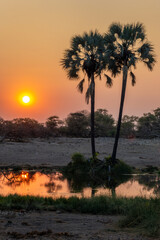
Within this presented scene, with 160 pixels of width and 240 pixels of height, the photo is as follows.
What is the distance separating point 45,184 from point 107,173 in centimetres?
792

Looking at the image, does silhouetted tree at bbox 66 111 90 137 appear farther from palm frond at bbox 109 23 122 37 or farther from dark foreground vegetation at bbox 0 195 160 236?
dark foreground vegetation at bbox 0 195 160 236

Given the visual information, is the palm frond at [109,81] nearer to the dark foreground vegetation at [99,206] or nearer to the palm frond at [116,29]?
the palm frond at [116,29]

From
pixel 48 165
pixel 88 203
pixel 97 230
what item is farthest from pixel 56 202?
pixel 48 165

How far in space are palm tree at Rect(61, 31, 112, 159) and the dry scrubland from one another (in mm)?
5555

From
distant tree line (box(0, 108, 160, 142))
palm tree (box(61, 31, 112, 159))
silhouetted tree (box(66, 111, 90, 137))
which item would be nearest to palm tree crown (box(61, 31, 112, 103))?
palm tree (box(61, 31, 112, 159))

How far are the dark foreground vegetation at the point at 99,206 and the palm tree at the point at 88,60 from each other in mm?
16612

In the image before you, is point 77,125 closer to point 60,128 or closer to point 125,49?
point 60,128

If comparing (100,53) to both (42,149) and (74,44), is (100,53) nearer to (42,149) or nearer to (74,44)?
(74,44)

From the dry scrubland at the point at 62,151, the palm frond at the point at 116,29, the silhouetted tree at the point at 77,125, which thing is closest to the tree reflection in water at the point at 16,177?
the dry scrubland at the point at 62,151

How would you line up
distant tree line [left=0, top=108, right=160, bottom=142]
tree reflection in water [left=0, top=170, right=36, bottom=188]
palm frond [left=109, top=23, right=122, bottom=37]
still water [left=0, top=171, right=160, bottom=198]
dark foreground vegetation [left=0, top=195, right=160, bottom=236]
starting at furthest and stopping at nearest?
distant tree line [left=0, top=108, right=160, bottom=142], palm frond [left=109, top=23, right=122, bottom=37], tree reflection in water [left=0, top=170, right=36, bottom=188], still water [left=0, top=171, right=160, bottom=198], dark foreground vegetation [left=0, top=195, right=160, bottom=236]

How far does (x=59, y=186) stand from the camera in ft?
68.0

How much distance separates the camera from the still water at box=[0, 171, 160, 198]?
17984 millimetres

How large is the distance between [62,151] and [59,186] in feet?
54.9

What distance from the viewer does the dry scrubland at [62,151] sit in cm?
3316
